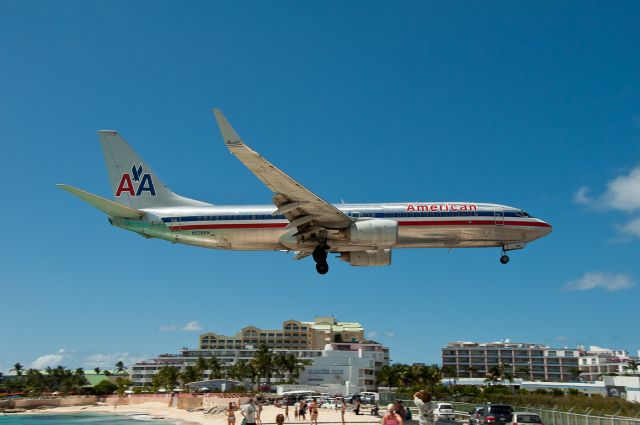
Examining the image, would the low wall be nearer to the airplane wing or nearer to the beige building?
the beige building

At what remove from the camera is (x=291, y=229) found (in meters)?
35.8

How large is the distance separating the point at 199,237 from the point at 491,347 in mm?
151703

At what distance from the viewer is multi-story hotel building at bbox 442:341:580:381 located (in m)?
168

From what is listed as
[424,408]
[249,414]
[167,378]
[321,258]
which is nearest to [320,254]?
[321,258]

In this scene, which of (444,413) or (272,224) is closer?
(272,224)

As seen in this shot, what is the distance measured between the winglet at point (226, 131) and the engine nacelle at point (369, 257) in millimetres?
11877

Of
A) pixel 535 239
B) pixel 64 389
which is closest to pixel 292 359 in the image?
pixel 64 389

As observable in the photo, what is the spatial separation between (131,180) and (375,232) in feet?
53.2

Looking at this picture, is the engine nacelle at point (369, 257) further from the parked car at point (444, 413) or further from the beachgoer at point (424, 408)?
the beachgoer at point (424, 408)

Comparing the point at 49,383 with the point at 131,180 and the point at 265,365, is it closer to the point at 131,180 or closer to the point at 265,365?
the point at 265,365

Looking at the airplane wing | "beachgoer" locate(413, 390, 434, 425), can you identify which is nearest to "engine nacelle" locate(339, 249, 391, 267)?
the airplane wing

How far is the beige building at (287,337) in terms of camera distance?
548 feet

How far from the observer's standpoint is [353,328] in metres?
175

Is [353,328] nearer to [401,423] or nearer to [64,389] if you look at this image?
[64,389]
